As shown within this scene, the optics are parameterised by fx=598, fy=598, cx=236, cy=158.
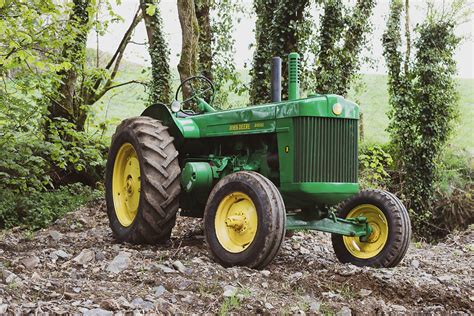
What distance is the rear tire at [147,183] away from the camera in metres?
5.60

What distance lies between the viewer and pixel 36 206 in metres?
9.71

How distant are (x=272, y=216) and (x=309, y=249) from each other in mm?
2100

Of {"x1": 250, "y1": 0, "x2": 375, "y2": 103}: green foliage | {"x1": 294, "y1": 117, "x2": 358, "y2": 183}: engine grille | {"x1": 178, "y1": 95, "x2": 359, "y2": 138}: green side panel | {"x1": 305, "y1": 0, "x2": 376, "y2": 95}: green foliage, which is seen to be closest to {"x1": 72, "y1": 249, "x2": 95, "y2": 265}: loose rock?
{"x1": 178, "y1": 95, "x2": 359, "y2": 138}: green side panel

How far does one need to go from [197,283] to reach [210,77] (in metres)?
10.8

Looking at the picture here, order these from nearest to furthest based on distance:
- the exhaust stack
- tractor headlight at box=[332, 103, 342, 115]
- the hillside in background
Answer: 1. tractor headlight at box=[332, 103, 342, 115]
2. the exhaust stack
3. the hillside in background

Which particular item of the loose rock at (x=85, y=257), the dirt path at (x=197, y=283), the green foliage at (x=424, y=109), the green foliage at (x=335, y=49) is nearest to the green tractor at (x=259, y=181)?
the dirt path at (x=197, y=283)

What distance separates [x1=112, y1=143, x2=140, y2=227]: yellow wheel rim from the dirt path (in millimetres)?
368

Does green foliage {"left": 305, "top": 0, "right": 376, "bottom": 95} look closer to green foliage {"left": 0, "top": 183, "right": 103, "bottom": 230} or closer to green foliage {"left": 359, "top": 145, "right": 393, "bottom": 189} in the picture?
green foliage {"left": 359, "top": 145, "right": 393, "bottom": 189}

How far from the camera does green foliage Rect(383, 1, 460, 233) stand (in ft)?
50.9

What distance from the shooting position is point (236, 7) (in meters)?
17.8

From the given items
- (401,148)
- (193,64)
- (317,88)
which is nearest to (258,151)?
(193,64)

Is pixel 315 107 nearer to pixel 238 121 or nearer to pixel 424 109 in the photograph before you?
pixel 238 121

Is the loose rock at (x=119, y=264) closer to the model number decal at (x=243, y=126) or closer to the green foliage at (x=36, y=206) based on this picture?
the model number decal at (x=243, y=126)

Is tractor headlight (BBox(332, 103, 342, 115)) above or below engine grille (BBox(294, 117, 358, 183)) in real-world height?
above
